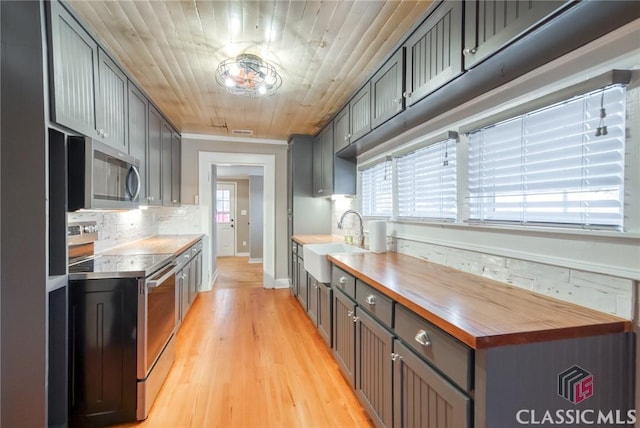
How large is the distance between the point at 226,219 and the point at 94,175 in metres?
6.13

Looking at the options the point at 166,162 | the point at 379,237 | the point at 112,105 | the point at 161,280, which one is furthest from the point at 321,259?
the point at 166,162

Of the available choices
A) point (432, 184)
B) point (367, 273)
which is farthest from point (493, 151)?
point (367, 273)

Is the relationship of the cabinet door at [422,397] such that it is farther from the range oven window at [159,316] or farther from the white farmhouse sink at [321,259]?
the range oven window at [159,316]

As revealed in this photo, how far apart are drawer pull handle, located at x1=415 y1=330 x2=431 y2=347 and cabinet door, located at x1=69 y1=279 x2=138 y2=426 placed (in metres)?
1.53

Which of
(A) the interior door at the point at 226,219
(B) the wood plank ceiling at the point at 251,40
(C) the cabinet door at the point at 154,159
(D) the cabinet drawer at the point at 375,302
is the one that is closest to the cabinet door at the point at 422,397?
(D) the cabinet drawer at the point at 375,302

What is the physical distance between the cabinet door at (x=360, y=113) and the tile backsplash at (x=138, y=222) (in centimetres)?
220

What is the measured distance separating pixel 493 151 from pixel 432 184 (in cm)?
53

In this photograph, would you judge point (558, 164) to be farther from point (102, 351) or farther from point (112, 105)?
point (112, 105)

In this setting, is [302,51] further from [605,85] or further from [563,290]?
[563,290]

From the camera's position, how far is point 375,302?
1498 mm

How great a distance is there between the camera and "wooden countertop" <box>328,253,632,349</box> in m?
0.86

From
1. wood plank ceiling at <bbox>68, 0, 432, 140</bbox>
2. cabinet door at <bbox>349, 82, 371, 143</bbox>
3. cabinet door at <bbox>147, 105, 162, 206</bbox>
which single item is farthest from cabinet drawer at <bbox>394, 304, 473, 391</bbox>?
cabinet door at <bbox>147, 105, 162, 206</bbox>

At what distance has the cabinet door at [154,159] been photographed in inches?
112

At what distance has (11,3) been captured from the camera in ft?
4.33
